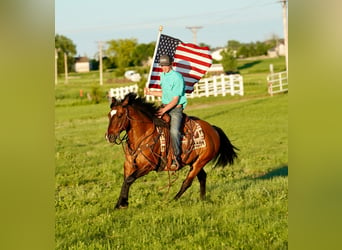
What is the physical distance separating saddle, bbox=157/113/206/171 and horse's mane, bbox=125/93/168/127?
3.0 inches

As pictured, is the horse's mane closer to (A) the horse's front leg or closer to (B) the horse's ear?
(B) the horse's ear

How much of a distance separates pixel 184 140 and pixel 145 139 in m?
0.57

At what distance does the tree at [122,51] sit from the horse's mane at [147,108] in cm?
4496

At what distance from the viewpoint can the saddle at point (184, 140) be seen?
7992mm

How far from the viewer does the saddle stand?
7992mm

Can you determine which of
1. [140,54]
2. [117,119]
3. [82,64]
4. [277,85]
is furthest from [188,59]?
[82,64]

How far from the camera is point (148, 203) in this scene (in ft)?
28.2

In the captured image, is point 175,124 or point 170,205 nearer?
point 175,124

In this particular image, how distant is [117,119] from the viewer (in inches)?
296

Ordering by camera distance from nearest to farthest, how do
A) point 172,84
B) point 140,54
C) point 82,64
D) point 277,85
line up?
point 172,84 → point 277,85 → point 140,54 → point 82,64

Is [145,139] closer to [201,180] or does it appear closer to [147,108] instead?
[147,108]
